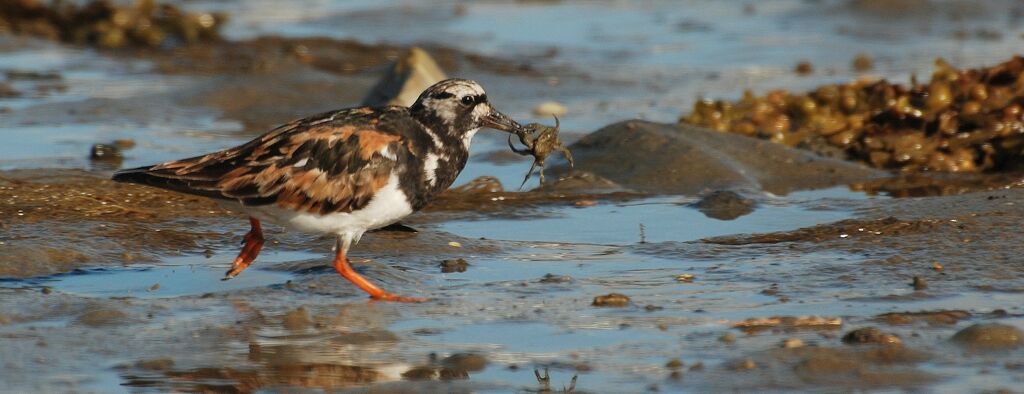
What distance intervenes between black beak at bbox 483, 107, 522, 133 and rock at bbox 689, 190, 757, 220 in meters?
1.60

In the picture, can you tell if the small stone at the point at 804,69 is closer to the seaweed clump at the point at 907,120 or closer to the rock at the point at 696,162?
the seaweed clump at the point at 907,120

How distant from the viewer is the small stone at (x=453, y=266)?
22.6ft

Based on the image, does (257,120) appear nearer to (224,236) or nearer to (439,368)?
(224,236)

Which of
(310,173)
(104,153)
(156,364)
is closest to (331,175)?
(310,173)

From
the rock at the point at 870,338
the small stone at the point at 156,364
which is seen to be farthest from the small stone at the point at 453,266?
the rock at the point at 870,338

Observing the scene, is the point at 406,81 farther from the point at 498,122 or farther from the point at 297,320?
the point at 297,320

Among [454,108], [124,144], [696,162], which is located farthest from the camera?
[124,144]

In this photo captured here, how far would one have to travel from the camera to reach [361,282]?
6352mm

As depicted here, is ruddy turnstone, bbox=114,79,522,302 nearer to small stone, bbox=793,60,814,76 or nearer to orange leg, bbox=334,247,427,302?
orange leg, bbox=334,247,427,302

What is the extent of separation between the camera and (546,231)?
7.91 m

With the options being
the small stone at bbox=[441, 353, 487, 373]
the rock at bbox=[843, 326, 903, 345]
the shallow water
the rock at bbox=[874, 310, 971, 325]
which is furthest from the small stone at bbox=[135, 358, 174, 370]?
the rock at bbox=[874, 310, 971, 325]

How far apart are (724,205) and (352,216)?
2736mm

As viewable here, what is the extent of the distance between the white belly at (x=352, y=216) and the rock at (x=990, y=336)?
8.09 ft


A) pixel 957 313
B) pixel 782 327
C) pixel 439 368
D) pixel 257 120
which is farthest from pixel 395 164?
pixel 257 120
